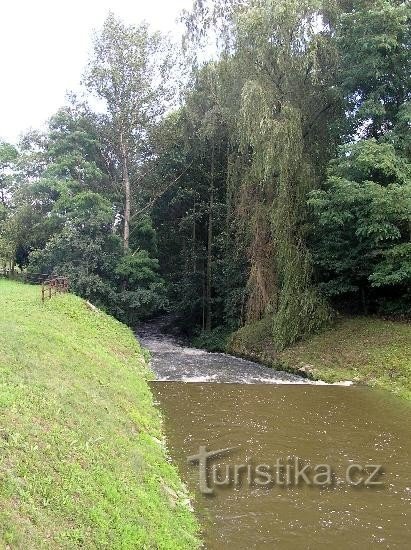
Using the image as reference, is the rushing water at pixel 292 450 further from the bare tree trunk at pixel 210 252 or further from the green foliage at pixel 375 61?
the green foliage at pixel 375 61

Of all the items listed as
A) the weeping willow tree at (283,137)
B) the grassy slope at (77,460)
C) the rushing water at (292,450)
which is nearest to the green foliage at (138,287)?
the weeping willow tree at (283,137)

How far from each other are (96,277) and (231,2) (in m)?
14.7

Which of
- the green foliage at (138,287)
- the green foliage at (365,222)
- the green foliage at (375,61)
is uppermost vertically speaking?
the green foliage at (375,61)

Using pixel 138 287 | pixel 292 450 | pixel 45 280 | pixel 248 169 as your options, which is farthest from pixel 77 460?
pixel 138 287

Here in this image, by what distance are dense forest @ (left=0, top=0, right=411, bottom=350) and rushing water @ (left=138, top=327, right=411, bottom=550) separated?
6.08m

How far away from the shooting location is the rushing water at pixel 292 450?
6.53 m

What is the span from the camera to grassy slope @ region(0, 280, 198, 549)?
4910 mm

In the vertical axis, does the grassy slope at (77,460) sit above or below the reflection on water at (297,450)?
above

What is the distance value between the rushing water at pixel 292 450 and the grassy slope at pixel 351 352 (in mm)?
1229

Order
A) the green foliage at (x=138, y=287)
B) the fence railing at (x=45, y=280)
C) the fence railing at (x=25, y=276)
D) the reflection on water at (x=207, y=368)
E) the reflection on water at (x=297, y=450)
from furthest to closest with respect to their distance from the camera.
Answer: the fence railing at (x=25, y=276)
the green foliage at (x=138, y=287)
the fence railing at (x=45, y=280)
the reflection on water at (x=207, y=368)
the reflection on water at (x=297, y=450)

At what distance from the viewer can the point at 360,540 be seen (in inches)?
250

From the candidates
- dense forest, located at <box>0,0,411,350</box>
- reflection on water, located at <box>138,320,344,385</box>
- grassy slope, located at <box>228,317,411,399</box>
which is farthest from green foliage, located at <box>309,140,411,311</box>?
reflection on water, located at <box>138,320,344,385</box>

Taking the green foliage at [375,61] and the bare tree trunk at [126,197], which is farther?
the bare tree trunk at [126,197]

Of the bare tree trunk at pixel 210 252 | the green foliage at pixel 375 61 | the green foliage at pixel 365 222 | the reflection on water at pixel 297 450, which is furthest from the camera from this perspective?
the bare tree trunk at pixel 210 252
